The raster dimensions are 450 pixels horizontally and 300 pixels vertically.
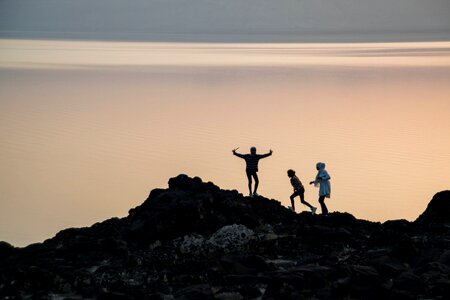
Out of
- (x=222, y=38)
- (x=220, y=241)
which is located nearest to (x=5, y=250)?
(x=220, y=241)

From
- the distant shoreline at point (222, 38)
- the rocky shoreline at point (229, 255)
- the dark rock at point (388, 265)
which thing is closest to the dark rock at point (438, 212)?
the rocky shoreline at point (229, 255)

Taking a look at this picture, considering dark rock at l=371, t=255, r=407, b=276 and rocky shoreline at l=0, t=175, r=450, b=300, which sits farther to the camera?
dark rock at l=371, t=255, r=407, b=276

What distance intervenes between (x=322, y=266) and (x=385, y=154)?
15.4 meters

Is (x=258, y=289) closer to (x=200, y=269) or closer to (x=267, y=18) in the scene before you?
(x=200, y=269)

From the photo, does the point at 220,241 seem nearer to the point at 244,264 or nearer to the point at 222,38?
the point at 244,264

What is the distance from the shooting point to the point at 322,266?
12547mm

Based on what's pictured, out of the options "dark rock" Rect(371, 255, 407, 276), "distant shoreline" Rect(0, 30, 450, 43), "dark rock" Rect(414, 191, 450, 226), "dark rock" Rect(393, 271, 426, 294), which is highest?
"distant shoreline" Rect(0, 30, 450, 43)

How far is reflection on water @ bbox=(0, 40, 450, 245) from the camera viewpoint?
2128cm

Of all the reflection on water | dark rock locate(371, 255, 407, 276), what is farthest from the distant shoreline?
dark rock locate(371, 255, 407, 276)

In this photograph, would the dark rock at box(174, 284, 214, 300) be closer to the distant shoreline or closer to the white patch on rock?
the white patch on rock

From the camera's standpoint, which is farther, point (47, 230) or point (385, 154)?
point (385, 154)

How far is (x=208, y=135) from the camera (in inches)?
1222

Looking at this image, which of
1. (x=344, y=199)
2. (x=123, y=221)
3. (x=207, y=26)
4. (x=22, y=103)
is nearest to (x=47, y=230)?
(x=123, y=221)

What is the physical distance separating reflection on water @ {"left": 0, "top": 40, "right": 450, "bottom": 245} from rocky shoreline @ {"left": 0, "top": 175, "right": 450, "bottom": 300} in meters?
3.57
